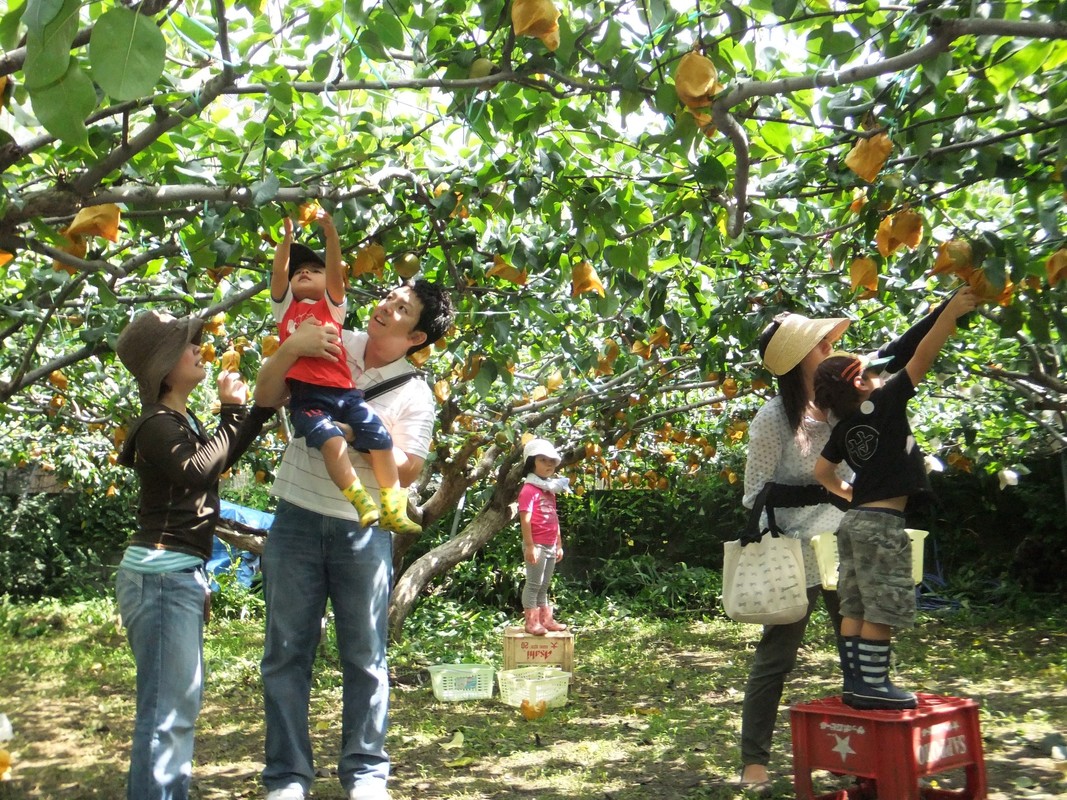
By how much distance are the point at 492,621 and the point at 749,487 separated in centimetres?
571

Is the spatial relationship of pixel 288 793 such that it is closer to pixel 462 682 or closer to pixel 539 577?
pixel 462 682

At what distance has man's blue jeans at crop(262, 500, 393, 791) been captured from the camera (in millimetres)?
2279

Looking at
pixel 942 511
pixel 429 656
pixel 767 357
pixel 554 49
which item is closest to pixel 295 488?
pixel 554 49

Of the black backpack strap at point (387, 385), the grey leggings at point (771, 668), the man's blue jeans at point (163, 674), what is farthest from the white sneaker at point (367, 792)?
the grey leggings at point (771, 668)

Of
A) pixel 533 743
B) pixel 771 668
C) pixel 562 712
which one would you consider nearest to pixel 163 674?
pixel 771 668

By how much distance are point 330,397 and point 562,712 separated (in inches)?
106

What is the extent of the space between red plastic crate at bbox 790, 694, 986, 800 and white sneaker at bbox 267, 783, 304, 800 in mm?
1209

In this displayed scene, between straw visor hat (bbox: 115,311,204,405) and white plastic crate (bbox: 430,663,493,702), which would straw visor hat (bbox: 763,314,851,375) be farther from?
white plastic crate (bbox: 430,663,493,702)

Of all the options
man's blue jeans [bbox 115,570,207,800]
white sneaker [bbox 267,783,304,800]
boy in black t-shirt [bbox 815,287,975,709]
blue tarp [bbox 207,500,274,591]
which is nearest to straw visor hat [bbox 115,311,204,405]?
man's blue jeans [bbox 115,570,207,800]

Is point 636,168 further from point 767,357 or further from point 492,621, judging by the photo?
point 492,621

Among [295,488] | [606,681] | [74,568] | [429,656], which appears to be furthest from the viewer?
[74,568]

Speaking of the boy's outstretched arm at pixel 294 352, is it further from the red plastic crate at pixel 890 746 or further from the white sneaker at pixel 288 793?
the red plastic crate at pixel 890 746

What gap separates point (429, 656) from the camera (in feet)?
21.3

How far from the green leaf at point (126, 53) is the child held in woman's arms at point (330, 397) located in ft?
3.95
